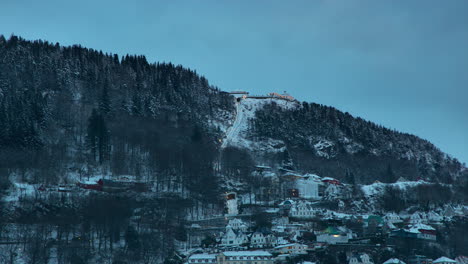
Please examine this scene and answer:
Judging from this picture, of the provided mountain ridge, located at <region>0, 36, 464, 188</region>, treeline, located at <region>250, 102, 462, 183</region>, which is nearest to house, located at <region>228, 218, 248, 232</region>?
mountain ridge, located at <region>0, 36, 464, 188</region>

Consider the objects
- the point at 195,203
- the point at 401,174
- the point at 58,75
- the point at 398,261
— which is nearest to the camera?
the point at 398,261

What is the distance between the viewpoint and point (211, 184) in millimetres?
135875

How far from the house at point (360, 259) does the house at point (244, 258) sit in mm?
10973

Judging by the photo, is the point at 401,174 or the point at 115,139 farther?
the point at 401,174

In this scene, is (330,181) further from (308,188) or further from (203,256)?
(203,256)

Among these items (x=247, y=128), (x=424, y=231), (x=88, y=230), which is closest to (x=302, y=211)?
(x=424, y=231)

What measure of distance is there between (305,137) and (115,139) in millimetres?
51869

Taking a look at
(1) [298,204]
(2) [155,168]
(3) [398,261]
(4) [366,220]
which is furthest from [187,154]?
(3) [398,261]

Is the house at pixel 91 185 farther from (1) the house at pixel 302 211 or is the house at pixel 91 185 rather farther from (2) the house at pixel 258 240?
(1) the house at pixel 302 211

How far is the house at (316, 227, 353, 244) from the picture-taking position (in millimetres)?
120062

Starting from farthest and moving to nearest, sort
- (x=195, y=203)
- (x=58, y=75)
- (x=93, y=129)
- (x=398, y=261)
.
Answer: (x=58, y=75), (x=93, y=129), (x=195, y=203), (x=398, y=261)

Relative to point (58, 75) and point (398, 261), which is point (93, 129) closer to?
point (58, 75)

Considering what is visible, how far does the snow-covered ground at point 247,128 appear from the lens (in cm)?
16562

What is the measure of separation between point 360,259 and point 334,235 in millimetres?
8414
